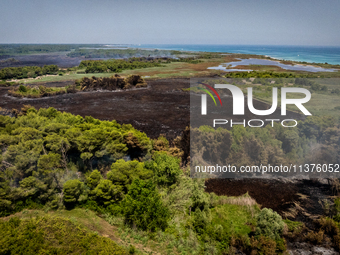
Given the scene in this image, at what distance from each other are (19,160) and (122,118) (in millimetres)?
14387

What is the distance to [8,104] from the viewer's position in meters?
30.8

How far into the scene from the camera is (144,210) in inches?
368

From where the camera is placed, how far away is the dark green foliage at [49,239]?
22.4 feet

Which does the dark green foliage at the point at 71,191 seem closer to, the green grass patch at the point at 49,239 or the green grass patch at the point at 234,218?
the green grass patch at the point at 49,239

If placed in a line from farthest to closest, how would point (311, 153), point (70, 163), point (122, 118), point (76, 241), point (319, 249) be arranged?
point (122, 118)
point (311, 153)
point (70, 163)
point (319, 249)
point (76, 241)

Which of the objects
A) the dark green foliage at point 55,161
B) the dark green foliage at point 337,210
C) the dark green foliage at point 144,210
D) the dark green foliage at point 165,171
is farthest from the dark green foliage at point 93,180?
the dark green foliage at point 337,210

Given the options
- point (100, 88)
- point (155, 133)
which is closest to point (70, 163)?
point (155, 133)

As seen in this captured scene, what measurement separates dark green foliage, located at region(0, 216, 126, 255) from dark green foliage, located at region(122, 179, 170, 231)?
1708 mm

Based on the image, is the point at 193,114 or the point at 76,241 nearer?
the point at 76,241

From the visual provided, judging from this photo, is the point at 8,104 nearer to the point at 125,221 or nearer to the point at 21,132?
the point at 21,132

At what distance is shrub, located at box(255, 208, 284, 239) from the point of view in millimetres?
9383

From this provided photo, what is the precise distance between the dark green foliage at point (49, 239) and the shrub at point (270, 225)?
5.85 m

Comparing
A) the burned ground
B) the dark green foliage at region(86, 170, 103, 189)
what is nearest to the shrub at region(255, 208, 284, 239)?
the dark green foliage at region(86, 170, 103, 189)

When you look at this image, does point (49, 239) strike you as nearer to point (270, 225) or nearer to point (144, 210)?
point (144, 210)
